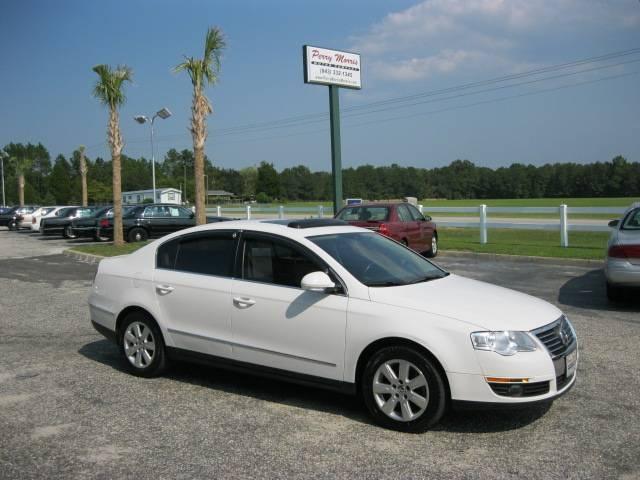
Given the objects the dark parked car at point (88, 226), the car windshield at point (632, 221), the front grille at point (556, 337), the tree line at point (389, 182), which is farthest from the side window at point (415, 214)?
the tree line at point (389, 182)

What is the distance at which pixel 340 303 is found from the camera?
16.2 feet

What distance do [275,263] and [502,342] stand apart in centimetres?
200

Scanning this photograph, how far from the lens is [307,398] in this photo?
5535 mm

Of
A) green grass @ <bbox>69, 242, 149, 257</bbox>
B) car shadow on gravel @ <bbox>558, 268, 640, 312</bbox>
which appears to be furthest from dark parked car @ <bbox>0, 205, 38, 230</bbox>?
car shadow on gravel @ <bbox>558, 268, 640, 312</bbox>

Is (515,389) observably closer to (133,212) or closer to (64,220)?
(133,212)

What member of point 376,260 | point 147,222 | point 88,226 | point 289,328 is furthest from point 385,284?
point 88,226

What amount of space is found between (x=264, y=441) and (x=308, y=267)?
145cm

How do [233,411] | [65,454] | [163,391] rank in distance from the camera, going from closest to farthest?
[65,454]
[233,411]
[163,391]

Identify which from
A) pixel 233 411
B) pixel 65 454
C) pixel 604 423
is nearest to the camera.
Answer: pixel 65 454

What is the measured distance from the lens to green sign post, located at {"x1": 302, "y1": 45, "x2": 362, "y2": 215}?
2231 centimetres

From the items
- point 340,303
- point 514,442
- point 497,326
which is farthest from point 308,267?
point 514,442

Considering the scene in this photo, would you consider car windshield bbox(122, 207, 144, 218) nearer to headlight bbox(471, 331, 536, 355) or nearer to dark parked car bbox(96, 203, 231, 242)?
dark parked car bbox(96, 203, 231, 242)

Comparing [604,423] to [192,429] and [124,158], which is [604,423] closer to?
[192,429]

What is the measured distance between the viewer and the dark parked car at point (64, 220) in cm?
2947
